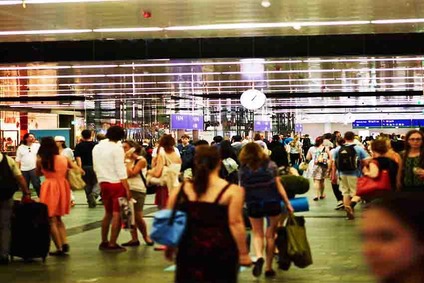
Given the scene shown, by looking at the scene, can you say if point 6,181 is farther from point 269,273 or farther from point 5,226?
point 269,273

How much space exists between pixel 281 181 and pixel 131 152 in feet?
9.90

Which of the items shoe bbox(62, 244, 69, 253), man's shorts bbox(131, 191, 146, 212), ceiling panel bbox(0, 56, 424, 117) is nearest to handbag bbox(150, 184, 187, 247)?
shoe bbox(62, 244, 69, 253)

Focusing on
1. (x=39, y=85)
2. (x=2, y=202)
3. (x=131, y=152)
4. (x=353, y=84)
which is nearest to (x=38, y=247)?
(x=2, y=202)

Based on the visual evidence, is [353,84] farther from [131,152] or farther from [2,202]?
[2,202]

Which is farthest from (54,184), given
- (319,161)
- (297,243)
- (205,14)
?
(319,161)

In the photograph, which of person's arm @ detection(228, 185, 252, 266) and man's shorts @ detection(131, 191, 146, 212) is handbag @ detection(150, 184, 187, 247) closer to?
person's arm @ detection(228, 185, 252, 266)

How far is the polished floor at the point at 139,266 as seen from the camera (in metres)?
7.43

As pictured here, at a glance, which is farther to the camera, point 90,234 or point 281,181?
point 90,234

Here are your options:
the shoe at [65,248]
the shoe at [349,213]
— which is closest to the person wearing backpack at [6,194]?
the shoe at [65,248]

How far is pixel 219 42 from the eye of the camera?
16844 mm

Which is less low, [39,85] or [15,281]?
[39,85]

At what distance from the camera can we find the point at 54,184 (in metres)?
8.91

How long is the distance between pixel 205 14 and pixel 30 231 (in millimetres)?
6748

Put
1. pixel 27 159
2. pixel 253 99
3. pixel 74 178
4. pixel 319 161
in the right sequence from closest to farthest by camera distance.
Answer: pixel 74 178, pixel 319 161, pixel 27 159, pixel 253 99
